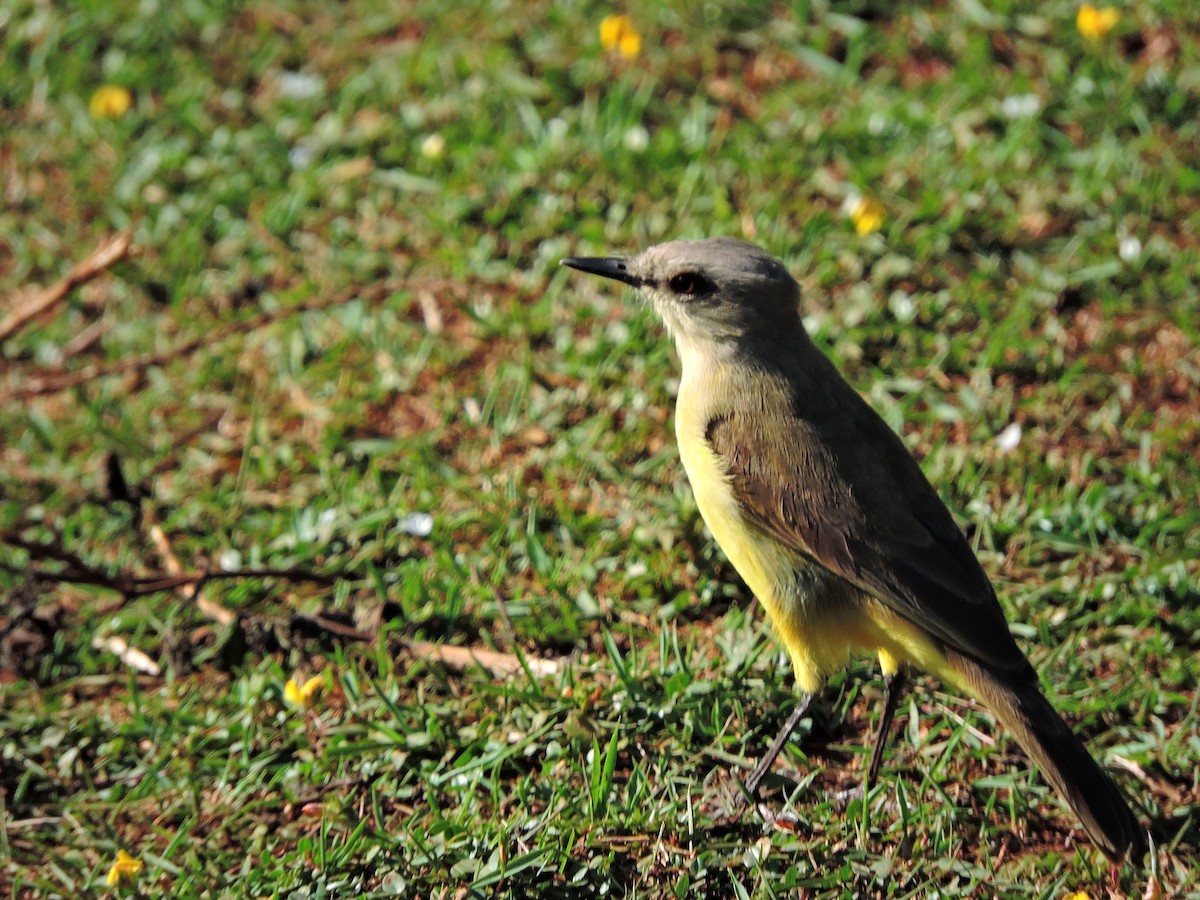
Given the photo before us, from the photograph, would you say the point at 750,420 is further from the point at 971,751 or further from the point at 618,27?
the point at 618,27

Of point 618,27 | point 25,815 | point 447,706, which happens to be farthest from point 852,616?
point 618,27

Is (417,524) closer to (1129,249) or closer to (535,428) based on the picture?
(535,428)

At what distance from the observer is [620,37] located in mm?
7582

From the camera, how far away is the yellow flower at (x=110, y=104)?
781 cm

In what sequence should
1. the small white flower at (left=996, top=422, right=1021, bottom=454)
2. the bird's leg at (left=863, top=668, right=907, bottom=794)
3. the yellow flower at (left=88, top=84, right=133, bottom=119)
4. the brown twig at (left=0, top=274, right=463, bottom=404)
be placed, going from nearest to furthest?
the bird's leg at (left=863, top=668, right=907, bottom=794) → the small white flower at (left=996, top=422, right=1021, bottom=454) → the brown twig at (left=0, top=274, right=463, bottom=404) → the yellow flower at (left=88, top=84, right=133, bottom=119)

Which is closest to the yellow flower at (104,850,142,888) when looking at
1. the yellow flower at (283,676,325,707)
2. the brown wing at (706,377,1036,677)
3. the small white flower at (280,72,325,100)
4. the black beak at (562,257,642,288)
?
the yellow flower at (283,676,325,707)

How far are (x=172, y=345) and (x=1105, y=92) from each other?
496cm

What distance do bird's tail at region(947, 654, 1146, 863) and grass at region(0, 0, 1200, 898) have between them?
0.33 metres

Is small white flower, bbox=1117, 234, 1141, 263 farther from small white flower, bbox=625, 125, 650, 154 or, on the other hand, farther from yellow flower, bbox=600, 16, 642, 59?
yellow flower, bbox=600, 16, 642, 59

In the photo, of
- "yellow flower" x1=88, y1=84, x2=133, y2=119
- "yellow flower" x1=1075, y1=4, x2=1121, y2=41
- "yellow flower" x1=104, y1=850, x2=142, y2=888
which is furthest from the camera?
"yellow flower" x1=88, y1=84, x2=133, y2=119

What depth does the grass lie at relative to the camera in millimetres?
4410

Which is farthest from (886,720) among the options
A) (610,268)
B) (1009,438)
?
(610,268)

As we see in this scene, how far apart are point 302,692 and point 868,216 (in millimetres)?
3517

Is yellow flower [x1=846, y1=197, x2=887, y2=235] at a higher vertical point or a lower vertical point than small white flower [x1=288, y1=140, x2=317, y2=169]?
higher
